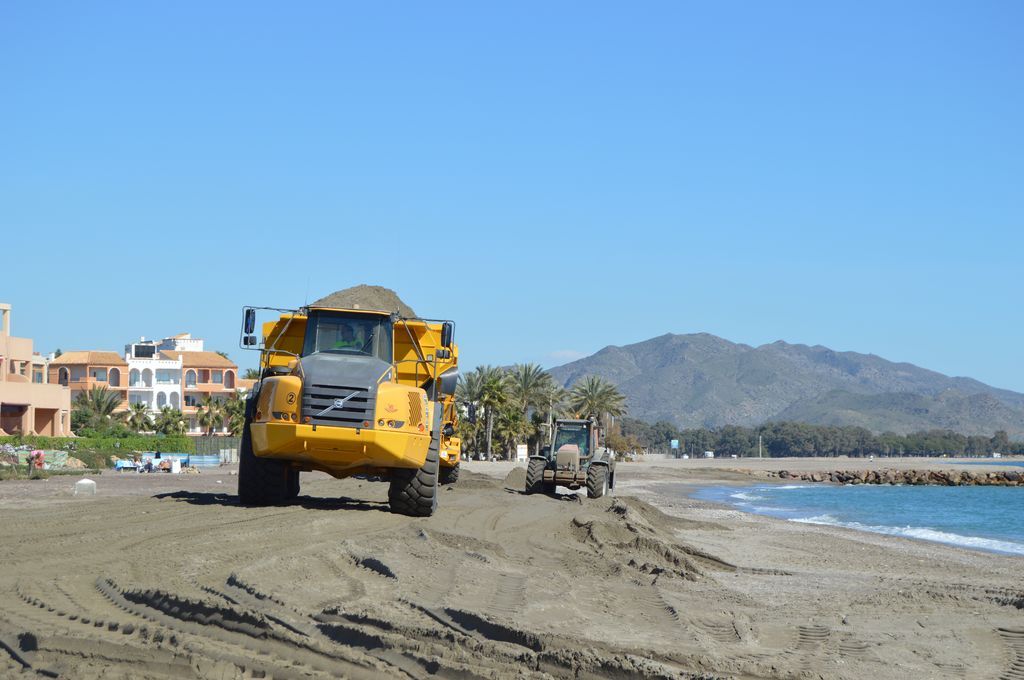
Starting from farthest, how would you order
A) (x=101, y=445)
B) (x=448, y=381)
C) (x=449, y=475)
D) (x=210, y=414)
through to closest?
(x=210, y=414)
(x=101, y=445)
(x=449, y=475)
(x=448, y=381)

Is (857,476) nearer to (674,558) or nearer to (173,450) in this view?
(173,450)

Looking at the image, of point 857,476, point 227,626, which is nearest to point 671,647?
point 227,626

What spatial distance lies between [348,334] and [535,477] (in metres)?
13.7

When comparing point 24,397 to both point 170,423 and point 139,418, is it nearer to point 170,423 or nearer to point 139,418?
point 170,423

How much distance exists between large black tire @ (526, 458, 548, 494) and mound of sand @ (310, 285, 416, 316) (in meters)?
7.42

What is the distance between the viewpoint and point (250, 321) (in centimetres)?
1638

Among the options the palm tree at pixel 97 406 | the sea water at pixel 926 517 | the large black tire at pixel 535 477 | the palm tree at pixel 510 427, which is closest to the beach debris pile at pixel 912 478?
the palm tree at pixel 510 427

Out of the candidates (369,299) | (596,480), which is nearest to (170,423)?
(596,480)

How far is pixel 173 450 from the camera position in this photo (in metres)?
61.9

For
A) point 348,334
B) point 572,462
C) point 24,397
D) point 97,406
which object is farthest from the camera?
point 97,406

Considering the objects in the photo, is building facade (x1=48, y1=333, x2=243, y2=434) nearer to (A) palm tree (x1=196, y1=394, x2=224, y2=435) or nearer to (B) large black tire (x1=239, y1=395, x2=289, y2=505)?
(A) palm tree (x1=196, y1=394, x2=224, y2=435)

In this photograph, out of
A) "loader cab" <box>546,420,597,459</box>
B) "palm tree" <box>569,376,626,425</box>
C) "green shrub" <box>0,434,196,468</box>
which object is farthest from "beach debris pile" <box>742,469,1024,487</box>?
"loader cab" <box>546,420,597,459</box>

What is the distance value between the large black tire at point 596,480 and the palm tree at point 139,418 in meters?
63.6

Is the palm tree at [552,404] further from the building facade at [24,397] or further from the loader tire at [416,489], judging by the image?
the loader tire at [416,489]
